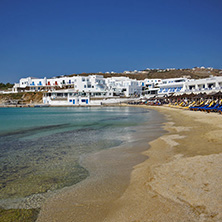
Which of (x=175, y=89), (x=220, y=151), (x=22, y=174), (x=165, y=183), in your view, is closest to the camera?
(x=165, y=183)

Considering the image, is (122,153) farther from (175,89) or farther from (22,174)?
(175,89)

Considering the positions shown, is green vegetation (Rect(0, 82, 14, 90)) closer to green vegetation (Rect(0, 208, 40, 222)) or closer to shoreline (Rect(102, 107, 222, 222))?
shoreline (Rect(102, 107, 222, 222))

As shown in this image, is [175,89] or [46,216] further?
[175,89]

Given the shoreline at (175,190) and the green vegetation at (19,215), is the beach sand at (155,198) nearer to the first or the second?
the shoreline at (175,190)

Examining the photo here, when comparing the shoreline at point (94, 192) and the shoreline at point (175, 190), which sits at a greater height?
the shoreline at point (175, 190)

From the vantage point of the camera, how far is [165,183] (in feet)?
16.4

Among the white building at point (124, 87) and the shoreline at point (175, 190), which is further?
the white building at point (124, 87)

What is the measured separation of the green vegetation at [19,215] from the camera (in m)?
3.92

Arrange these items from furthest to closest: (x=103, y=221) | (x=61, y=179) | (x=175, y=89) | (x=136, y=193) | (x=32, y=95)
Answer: (x=32, y=95) → (x=175, y=89) → (x=61, y=179) → (x=136, y=193) → (x=103, y=221)

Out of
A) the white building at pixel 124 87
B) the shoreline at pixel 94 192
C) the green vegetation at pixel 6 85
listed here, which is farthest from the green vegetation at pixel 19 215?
the green vegetation at pixel 6 85

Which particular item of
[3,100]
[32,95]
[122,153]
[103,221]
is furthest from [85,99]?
[103,221]

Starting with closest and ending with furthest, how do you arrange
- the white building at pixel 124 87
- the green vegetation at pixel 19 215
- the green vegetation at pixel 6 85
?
the green vegetation at pixel 19 215 < the white building at pixel 124 87 < the green vegetation at pixel 6 85

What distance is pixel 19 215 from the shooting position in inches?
161

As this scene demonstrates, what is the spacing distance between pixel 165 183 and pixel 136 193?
0.82m
